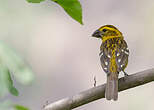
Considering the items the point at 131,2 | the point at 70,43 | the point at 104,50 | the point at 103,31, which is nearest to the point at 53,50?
the point at 70,43

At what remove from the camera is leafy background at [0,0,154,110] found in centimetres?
803

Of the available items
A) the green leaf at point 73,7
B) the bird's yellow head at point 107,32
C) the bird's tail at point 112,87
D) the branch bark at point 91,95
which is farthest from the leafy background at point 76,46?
the green leaf at point 73,7

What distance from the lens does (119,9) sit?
372 inches

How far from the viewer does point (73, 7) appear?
4.83ft

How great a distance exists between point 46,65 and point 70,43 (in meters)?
0.76

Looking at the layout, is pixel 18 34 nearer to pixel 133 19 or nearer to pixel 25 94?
pixel 25 94

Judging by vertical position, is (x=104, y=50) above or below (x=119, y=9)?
above

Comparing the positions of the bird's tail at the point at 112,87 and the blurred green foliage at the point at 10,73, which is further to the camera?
the bird's tail at the point at 112,87

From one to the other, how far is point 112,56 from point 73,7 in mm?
2562

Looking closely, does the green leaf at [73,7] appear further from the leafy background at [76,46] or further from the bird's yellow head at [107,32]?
the leafy background at [76,46]

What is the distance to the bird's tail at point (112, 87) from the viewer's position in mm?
2948

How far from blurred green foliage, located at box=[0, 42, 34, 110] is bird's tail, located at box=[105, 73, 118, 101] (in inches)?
55.8

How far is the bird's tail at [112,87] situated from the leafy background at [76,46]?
12.3 ft

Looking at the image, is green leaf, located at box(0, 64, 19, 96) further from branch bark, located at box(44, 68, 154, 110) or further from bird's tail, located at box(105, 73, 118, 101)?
bird's tail, located at box(105, 73, 118, 101)
